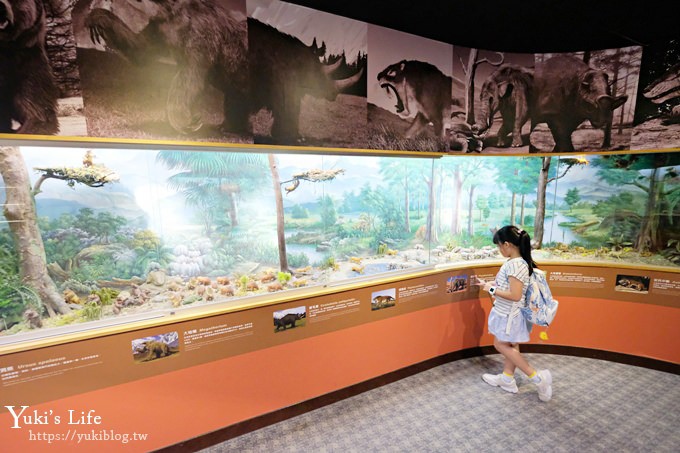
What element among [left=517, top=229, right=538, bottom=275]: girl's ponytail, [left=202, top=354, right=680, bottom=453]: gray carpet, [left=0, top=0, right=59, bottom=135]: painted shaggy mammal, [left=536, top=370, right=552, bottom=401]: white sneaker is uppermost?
[left=0, top=0, right=59, bottom=135]: painted shaggy mammal

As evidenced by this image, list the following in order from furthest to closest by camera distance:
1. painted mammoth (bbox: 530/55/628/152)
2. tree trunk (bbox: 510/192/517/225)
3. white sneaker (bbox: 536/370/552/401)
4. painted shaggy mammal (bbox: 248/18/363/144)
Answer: tree trunk (bbox: 510/192/517/225)
painted mammoth (bbox: 530/55/628/152)
white sneaker (bbox: 536/370/552/401)
painted shaggy mammal (bbox: 248/18/363/144)

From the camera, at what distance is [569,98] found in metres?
3.27

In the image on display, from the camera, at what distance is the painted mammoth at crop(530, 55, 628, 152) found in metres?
3.19

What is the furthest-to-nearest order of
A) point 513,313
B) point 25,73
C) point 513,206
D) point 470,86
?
1. point 513,206
2. point 470,86
3. point 513,313
4. point 25,73

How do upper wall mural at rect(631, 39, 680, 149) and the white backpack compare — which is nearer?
the white backpack

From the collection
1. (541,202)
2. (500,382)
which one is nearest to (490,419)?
(500,382)

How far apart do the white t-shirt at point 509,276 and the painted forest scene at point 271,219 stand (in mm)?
651

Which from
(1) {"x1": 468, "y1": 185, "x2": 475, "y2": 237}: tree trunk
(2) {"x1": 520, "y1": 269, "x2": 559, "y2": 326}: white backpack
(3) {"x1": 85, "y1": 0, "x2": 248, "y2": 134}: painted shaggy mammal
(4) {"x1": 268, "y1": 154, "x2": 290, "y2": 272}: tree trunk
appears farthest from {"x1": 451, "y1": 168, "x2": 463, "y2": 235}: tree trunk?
(3) {"x1": 85, "y1": 0, "x2": 248, "y2": 134}: painted shaggy mammal

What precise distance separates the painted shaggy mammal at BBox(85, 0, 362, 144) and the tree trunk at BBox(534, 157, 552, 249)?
2.70 meters

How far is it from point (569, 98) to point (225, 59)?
3435 mm

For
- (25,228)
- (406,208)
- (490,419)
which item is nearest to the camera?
(25,228)

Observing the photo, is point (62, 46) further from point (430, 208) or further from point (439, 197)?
point (439, 197)

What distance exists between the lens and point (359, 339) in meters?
2.83

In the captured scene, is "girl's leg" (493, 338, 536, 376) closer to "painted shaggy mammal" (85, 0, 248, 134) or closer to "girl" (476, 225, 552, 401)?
"girl" (476, 225, 552, 401)
